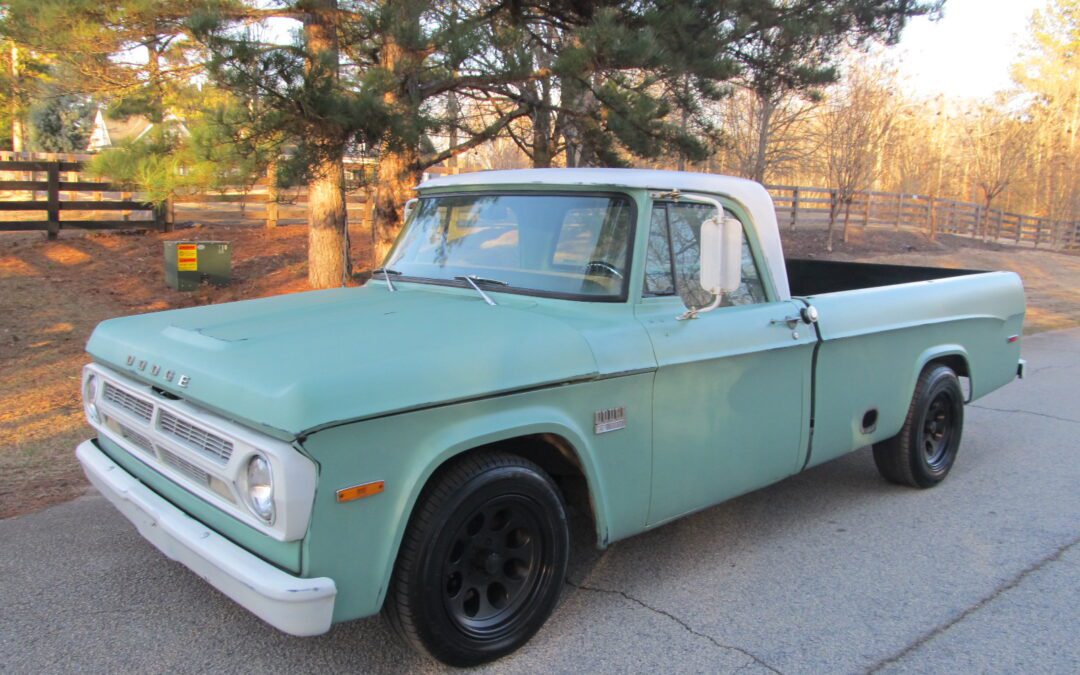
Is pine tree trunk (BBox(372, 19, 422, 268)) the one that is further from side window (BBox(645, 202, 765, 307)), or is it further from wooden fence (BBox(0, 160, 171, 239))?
wooden fence (BBox(0, 160, 171, 239))

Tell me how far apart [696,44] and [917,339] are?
5280 millimetres

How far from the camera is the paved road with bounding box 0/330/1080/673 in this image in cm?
302

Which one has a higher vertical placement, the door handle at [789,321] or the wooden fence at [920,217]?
the wooden fence at [920,217]

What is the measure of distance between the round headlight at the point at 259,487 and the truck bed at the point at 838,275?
470 centimetres

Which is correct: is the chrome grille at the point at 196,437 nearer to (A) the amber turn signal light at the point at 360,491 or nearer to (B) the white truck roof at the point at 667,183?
(A) the amber turn signal light at the point at 360,491

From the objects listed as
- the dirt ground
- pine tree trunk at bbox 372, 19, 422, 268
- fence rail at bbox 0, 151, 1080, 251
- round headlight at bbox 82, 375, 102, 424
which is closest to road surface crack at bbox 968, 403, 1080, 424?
the dirt ground

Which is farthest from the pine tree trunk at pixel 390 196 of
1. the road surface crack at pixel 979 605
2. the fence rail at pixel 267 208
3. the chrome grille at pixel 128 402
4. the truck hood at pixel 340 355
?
the road surface crack at pixel 979 605

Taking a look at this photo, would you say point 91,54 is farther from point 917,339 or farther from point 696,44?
point 917,339

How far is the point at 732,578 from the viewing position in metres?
3.76

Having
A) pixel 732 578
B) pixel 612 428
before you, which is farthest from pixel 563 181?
pixel 732 578

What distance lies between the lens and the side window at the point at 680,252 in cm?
356

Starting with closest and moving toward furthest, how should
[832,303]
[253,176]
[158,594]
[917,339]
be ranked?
1. [158,594]
2. [832,303]
3. [917,339]
4. [253,176]

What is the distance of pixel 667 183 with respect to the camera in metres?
3.67

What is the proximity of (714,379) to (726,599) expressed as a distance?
0.98 metres
